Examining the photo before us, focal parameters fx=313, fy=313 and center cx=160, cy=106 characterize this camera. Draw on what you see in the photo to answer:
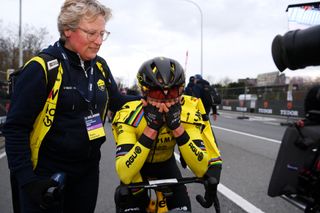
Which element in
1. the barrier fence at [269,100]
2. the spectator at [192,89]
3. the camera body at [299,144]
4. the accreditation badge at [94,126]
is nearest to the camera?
the camera body at [299,144]

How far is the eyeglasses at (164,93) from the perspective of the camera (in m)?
2.23

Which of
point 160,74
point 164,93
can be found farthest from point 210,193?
point 160,74

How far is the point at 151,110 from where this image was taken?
2.23 meters

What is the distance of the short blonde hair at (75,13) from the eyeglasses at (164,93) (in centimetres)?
66

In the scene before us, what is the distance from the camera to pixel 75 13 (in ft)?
6.71

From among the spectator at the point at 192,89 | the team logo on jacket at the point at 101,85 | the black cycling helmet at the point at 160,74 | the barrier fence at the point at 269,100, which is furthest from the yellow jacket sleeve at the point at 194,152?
the barrier fence at the point at 269,100

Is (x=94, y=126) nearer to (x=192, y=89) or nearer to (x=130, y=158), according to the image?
(x=130, y=158)

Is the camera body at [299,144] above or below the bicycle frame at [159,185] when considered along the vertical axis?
above

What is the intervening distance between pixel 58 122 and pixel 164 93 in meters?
0.74

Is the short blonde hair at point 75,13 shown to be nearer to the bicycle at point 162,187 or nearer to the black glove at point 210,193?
the bicycle at point 162,187

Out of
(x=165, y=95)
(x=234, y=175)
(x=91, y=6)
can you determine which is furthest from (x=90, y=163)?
(x=234, y=175)

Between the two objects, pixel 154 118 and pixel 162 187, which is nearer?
pixel 162 187

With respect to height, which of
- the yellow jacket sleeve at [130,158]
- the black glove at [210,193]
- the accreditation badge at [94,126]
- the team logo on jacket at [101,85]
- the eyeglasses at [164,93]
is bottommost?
the black glove at [210,193]

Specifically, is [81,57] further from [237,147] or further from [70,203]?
[237,147]
